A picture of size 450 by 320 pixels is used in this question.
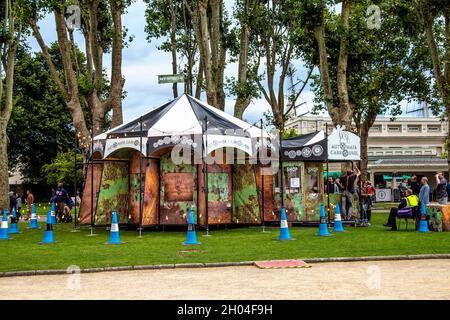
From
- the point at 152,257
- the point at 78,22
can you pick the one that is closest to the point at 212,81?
the point at 78,22

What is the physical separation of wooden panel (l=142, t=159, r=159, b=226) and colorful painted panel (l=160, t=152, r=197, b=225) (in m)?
0.19

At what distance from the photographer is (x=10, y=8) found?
28406 mm

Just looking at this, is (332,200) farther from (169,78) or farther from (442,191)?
(169,78)

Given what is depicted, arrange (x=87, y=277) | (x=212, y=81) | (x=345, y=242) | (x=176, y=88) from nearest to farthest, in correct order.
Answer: (x=87, y=277) → (x=345, y=242) → (x=212, y=81) → (x=176, y=88)

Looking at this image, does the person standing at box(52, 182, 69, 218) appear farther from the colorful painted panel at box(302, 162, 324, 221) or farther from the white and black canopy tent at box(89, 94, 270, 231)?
the colorful painted panel at box(302, 162, 324, 221)

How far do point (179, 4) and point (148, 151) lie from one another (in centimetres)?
1812

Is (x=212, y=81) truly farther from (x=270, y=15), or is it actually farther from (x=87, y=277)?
(x=87, y=277)

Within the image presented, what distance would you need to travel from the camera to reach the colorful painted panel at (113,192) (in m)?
20.1

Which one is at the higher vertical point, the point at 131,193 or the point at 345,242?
the point at 131,193

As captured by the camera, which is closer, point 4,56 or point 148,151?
point 148,151

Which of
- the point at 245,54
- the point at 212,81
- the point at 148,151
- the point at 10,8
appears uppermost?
the point at 10,8

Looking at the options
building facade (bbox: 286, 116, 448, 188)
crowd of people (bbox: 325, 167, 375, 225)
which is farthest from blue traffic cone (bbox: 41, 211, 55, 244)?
building facade (bbox: 286, 116, 448, 188)

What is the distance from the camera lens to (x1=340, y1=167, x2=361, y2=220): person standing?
64.9 ft

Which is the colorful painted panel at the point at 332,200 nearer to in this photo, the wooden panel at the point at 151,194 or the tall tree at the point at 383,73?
the wooden panel at the point at 151,194
